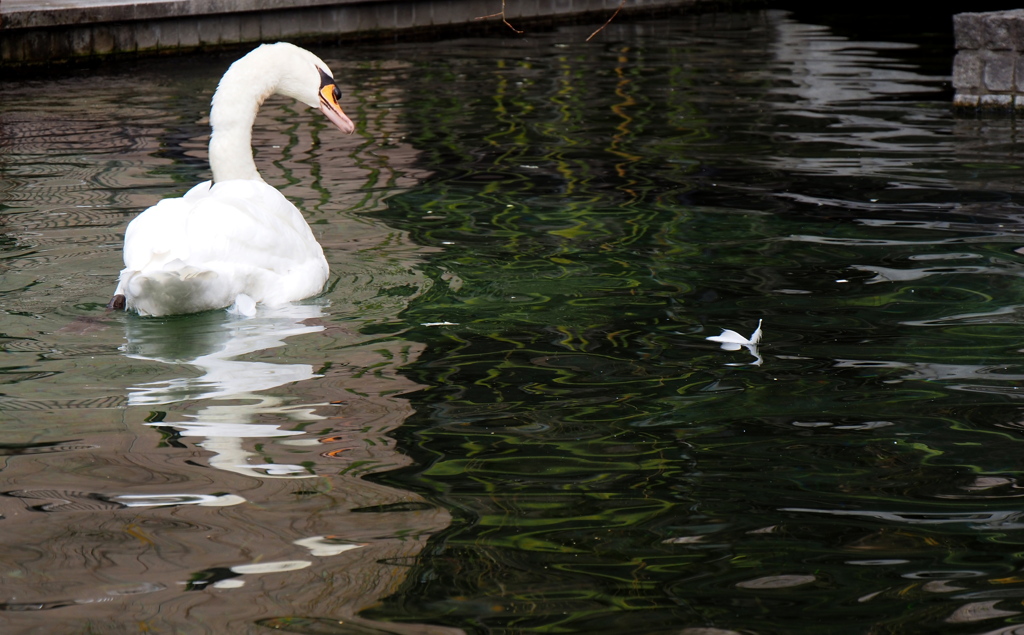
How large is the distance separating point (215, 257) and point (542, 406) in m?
1.71

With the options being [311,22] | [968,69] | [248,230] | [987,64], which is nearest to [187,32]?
[311,22]

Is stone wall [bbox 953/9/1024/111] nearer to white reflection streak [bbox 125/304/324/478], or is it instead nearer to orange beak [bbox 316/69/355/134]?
orange beak [bbox 316/69/355/134]

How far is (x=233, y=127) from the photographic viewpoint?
667 cm

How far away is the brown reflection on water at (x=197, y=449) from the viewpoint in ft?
10.4

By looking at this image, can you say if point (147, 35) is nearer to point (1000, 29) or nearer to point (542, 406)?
point (1000, 29)

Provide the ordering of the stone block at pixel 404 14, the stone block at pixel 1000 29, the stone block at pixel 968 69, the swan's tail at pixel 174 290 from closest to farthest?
the swan's tail at pixel 174 290 → the stone block at pixel 1000 29 → the stone block at pixel 968 69 → the stone block at pixel 404 14

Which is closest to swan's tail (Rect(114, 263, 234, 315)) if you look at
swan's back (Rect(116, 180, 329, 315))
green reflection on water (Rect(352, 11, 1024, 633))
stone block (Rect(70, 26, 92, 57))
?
swan's back (Rect(116, 180, 329, 315))

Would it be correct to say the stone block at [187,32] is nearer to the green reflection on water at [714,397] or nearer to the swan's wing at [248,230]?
the green reflection on water at [714,397]

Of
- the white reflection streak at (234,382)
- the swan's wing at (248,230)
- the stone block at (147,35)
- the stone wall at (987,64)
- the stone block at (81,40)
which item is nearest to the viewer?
the white reflection streak at (234,382)

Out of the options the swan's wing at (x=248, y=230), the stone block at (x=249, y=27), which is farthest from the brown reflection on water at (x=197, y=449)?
the stone block at (x=249, y=27)

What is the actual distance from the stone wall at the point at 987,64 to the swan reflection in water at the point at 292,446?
7.57m

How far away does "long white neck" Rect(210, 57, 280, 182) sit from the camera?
6648 millimetres

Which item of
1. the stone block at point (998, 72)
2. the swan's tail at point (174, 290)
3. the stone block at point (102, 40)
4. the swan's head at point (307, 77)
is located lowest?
the swan's tail at point (174, 290)

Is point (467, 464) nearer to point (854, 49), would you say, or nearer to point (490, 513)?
point (490, 513)
